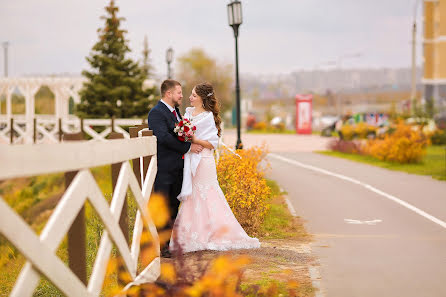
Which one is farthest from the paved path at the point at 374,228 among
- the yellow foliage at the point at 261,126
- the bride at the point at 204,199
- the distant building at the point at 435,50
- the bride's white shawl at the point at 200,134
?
the distant building at the point at 435,50

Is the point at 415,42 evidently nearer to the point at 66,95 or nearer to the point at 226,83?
the point at 66,95

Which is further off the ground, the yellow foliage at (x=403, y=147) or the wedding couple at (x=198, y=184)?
the wedding couple at (x=198, y=184)

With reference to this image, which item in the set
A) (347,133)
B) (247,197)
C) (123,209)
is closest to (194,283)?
(123,209)

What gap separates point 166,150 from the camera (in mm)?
7039

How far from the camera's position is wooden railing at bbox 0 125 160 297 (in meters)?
2.97

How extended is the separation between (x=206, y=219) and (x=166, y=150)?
1104 millimetres

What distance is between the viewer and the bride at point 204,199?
25.0 feet

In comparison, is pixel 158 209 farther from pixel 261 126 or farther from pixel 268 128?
pixel 261 126

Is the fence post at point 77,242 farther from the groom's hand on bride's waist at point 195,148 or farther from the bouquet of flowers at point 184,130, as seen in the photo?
the groom's hand on bride's waist at point 195,148

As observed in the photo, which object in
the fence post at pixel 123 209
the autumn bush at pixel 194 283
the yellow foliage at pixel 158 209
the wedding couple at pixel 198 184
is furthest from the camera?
the wedding couple at pixel 198 184

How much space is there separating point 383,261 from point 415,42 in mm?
33223

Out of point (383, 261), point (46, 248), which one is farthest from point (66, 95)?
point (46, 248)

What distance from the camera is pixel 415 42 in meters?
Answer: 39.0

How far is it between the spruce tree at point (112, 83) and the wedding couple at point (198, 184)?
26.7m
